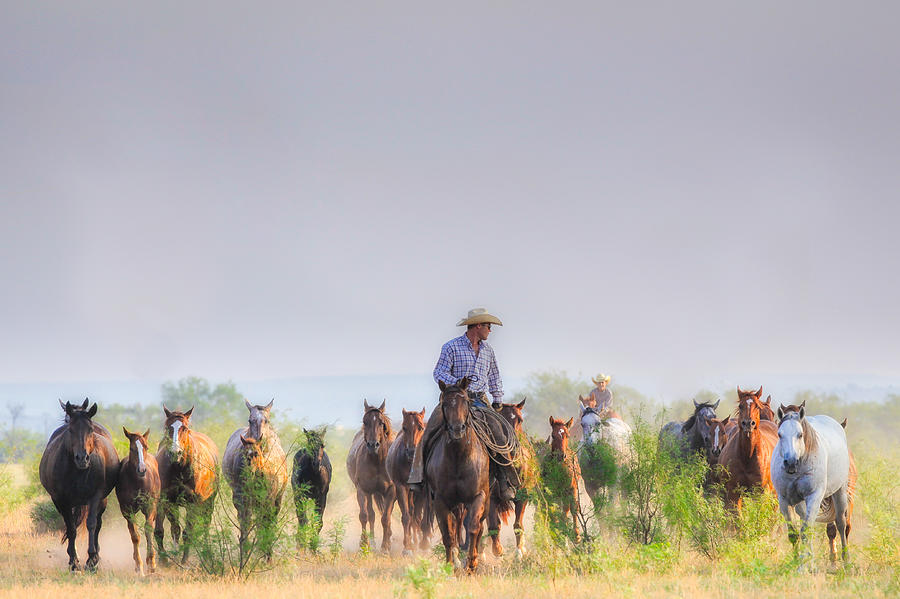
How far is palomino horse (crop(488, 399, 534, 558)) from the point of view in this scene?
12.9 m

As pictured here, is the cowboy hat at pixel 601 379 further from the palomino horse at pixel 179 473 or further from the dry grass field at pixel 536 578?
the palomino horse at pixel 179 473

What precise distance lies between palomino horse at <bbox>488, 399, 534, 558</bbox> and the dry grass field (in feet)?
1.23

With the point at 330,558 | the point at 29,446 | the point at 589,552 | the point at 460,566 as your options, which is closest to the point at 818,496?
the point at 589,552

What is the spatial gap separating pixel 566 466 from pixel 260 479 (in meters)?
4.07

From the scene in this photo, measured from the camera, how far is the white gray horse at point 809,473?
1198 centimetres

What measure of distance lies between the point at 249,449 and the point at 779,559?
7.27 metres

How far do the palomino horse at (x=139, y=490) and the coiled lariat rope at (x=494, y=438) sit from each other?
476 cm

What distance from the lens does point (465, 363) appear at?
42.5 feet

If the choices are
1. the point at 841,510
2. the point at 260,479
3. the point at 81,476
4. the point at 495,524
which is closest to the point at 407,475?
the point at 495,524

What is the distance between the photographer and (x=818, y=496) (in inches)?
485

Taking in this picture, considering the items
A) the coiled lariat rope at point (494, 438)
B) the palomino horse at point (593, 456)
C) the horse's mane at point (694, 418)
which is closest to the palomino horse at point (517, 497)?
the coiled lariat rope at point (494, 438)

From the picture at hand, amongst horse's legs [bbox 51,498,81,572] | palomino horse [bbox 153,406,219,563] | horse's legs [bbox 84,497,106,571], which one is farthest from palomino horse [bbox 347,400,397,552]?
horse's legs [bbox 51,498,81,572]

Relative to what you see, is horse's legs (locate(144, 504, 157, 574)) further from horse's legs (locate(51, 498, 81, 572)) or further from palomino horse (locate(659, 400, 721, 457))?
palomino horse (locate(659, 400, 721, 457))

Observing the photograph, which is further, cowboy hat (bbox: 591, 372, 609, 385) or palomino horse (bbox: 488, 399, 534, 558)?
cowboy hat (bbox: 591, 372, 609, 385)
